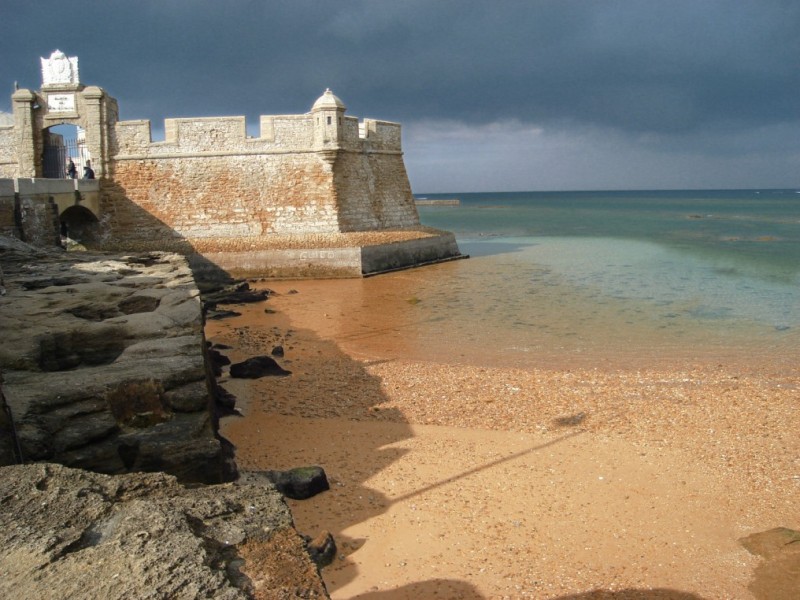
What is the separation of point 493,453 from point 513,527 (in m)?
1.56

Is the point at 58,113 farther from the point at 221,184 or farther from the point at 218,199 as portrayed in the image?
the point at 218,199

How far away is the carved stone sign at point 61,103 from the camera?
2009cm

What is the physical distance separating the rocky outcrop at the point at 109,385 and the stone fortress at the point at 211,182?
12.8 meters

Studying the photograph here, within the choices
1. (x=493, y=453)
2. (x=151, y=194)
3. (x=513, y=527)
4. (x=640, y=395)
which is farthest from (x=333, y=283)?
(x=513, y=527)

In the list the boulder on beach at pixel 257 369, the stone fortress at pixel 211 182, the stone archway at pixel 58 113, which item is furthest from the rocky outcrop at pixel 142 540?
the stone archway at pixel 58 113

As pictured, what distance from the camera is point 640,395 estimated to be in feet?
30.1

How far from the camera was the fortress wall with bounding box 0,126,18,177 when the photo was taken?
20016mm

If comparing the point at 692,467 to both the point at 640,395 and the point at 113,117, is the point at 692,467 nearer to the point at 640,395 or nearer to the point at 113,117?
the point at 640,395

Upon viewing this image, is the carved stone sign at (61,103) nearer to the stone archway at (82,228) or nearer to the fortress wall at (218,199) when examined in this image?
the fortress wall at (218,199)

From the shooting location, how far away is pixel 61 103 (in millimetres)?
20125

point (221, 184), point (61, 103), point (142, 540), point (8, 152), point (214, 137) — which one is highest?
point (61, 103)

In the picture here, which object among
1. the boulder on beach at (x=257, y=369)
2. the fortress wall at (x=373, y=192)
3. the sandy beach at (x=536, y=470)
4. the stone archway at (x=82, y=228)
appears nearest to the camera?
the sandy beach at (x=536, y=470)

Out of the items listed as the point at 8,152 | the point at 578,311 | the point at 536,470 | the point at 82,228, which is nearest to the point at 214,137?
the point at 82,228

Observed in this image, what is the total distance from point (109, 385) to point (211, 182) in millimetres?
16977
